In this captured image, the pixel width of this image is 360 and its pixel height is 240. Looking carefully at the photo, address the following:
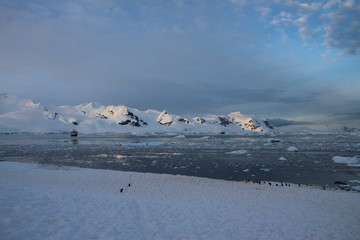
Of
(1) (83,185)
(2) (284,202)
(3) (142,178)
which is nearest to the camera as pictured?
(2) (284,202)

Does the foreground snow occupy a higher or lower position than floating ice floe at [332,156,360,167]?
higher

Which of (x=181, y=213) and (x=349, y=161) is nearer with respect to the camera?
(x=181, y=213)

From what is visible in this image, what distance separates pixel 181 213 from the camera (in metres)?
10.3

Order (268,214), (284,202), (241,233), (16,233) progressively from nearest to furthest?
(16,233) → (241,233) → (268,214) → (284,202)

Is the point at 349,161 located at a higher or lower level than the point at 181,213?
lower

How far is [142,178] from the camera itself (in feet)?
58.4

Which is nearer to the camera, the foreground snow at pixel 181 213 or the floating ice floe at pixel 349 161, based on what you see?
the foreground snow at pixel 181 213

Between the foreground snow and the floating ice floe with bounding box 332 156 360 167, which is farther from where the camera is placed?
the floating ice floe with bounding box 332 156 360 167

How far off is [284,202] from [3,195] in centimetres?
1220

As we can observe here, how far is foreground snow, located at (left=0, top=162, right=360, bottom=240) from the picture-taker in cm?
805

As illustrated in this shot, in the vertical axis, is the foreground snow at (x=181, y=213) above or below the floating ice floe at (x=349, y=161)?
above

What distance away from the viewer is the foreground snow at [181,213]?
8.05m

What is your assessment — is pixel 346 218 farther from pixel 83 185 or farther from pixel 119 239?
pixel 83 185

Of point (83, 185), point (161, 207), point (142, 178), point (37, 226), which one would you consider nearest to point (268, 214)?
point (161, 207)
